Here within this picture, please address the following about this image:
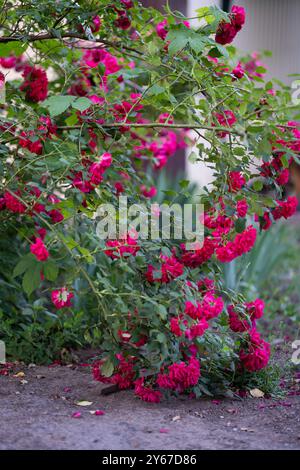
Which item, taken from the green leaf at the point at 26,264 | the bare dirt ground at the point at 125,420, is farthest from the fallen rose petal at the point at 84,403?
the green leaf at the point at 26,264

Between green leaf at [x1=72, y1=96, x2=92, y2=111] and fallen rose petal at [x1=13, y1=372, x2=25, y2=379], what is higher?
green leaf at [x1=72, y1=96, x2=92, y2=111]

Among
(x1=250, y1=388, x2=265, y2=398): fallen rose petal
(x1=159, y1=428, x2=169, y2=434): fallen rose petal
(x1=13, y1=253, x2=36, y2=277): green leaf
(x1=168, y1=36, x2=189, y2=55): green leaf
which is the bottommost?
(x1=250, y1=388, x2=265, y2=398): fallen rose petal

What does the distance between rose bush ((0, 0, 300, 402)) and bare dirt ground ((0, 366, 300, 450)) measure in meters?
0.10

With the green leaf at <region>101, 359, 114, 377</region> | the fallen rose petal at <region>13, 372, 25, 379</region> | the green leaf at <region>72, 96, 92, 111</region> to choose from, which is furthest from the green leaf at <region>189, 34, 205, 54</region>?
the fallen rose petal at <region>13, 372, 25, 379</region>

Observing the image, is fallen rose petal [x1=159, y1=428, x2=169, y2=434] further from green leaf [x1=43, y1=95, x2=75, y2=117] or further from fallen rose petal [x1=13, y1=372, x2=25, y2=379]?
green leaf [x1=43, y1=95, x2=75, y2=117]

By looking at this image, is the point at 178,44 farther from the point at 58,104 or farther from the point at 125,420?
the point at 125,420

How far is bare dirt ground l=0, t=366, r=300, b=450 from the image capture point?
8.09 feet

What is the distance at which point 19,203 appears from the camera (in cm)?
282

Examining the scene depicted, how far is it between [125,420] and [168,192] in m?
0.89

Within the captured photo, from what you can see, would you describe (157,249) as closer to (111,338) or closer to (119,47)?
(111,338)

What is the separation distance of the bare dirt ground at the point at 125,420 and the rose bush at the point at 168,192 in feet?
0.33

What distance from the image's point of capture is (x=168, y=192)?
118 inches

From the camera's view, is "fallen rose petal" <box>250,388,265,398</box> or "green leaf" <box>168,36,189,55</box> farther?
"fallen rose petal" <box>250,388,265,398</box>

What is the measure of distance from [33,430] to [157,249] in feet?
2.70
